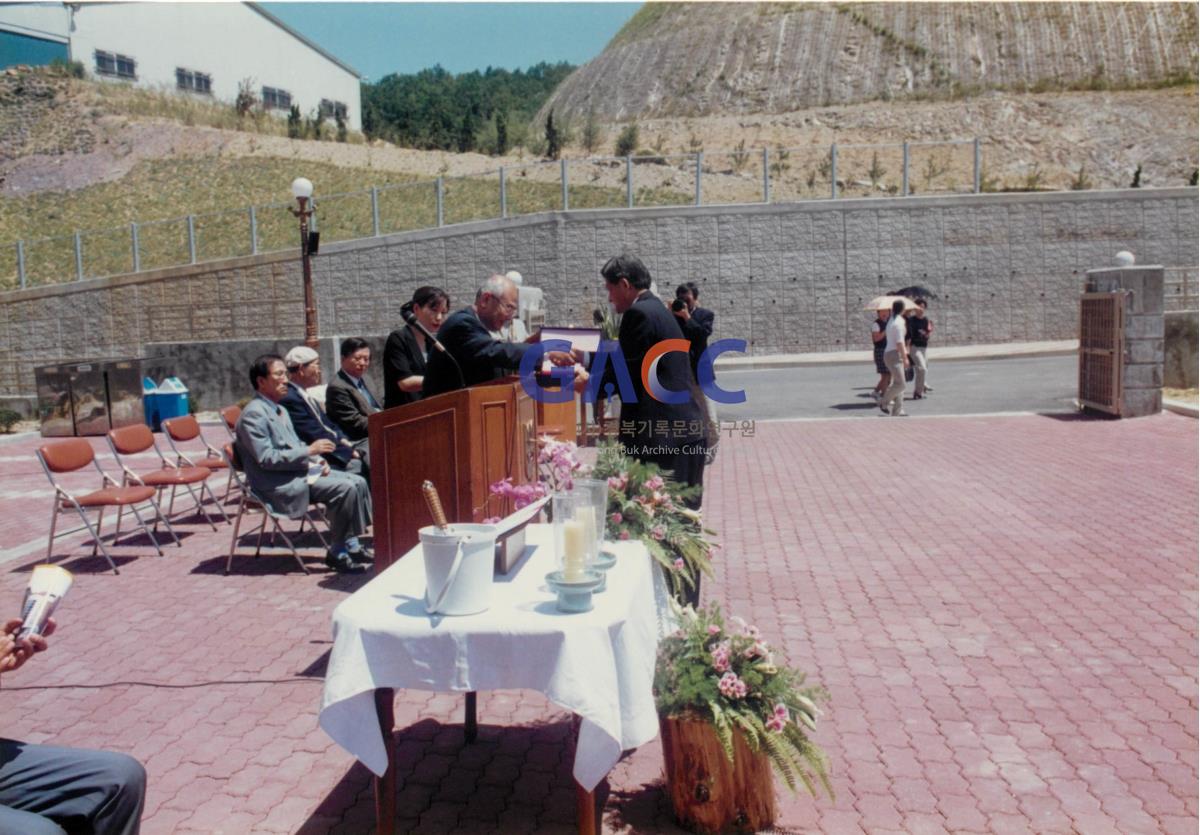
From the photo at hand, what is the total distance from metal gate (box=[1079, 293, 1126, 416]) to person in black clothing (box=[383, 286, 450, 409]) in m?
11.1

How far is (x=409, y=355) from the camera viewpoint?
723 centimetres

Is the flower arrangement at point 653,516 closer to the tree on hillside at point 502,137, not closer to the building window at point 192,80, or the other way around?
the tree on hillside at point 502,137

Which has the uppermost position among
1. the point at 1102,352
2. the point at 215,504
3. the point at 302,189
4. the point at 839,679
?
the point at 302,189

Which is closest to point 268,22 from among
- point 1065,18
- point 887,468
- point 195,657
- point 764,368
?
point 764,368

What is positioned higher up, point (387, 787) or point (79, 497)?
point (79, 497)

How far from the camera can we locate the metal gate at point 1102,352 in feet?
48.5

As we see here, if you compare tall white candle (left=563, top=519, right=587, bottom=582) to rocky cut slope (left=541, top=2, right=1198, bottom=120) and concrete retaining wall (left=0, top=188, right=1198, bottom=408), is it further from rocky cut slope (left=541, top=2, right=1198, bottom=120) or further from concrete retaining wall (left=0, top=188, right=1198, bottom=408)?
rocky cut slope (left=541, top=2, right=1198, bottom=120)

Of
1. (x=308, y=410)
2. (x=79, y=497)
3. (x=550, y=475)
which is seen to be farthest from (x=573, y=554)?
(x=79, y=497)

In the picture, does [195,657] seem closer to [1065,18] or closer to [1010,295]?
[1010,295]

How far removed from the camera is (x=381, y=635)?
3271 mm

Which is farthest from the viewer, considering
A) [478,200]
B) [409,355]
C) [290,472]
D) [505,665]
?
[478,200]

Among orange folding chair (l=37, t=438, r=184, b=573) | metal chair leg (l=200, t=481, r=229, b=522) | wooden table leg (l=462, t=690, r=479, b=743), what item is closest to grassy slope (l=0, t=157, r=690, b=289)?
metal chair leg (l=200, t=481, r=229, b=522)

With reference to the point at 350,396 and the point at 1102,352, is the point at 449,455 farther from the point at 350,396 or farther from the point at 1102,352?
the point at 1102,352

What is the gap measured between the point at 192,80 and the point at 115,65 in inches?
129
